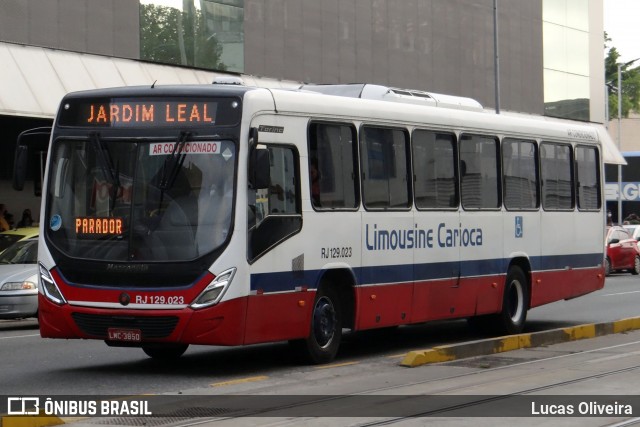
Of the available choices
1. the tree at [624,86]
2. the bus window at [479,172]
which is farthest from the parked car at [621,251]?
the tree at [624,86]

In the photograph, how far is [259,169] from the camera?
1256 cm

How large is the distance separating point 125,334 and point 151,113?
2.26m

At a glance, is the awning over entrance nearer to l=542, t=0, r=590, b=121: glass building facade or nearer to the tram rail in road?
the tram rail in road

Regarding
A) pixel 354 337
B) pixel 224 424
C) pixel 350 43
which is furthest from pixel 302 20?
pixel 224 424

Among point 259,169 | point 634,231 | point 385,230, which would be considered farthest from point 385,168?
point 634,231

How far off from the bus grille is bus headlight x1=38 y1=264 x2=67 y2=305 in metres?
0.26

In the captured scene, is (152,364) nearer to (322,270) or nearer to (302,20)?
(322,270)

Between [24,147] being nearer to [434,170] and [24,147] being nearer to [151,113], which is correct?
[151,113]

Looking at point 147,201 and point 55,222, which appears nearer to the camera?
point 147,201

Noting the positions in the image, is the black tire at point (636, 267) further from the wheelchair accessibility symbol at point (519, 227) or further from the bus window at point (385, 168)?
the bus window at point (385, 168)

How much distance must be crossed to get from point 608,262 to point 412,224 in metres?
24.3

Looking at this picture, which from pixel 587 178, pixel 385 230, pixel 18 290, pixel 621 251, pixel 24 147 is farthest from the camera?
pixel 621 251

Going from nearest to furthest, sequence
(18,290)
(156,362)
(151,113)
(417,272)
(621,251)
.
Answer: (151,113) → (156,362) → (417,272) → (18,290) → (621,251)

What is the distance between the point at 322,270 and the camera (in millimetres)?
13750
